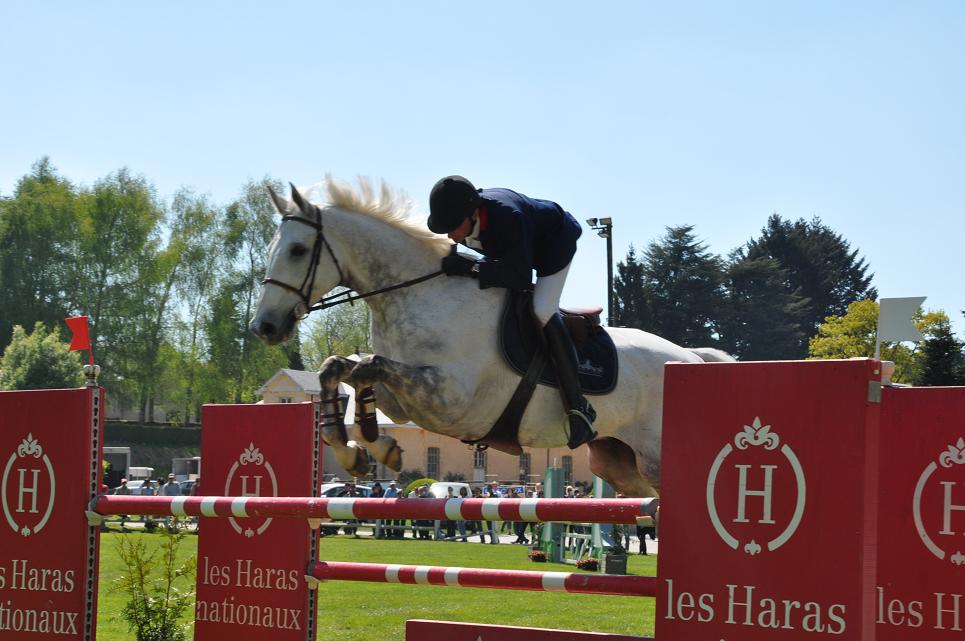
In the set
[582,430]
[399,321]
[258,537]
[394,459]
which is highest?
[399,321]

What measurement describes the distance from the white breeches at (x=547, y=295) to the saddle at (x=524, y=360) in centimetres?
6

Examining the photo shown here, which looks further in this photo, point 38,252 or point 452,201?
point 38,252

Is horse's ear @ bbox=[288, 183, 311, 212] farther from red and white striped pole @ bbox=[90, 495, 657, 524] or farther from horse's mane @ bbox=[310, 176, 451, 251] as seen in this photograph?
red and white striped pole @ bbox=[90, 495, 657, 524]

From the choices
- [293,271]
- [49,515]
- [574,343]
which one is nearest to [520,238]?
[574,343]

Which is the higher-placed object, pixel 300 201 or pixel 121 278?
pixel 121 278

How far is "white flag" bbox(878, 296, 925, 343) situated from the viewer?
4777mm

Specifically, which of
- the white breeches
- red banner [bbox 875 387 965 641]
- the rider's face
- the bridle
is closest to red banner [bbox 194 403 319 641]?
the bridle

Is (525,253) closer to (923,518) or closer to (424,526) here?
(923,518)

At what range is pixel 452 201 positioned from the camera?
191 inches

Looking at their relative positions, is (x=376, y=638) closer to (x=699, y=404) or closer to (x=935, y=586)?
(x=935, y=586)

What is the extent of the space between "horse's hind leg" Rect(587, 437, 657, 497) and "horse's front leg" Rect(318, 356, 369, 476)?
174 cm

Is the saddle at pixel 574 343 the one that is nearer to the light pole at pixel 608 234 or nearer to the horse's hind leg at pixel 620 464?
the horse's hind leg at pixel 620 464

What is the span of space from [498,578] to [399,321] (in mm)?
1298

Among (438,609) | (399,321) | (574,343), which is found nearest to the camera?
(399,321)
